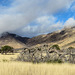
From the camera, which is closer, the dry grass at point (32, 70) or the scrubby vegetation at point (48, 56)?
the dry grass at point (32, 70)

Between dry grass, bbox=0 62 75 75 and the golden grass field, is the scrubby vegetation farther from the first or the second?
dry grass, bbox=0 62 75 75

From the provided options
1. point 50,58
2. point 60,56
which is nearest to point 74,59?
point 60,56

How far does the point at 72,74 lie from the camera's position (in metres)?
4.76

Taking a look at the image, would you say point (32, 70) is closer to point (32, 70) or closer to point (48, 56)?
point (32, 70)

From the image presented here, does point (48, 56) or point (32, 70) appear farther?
point (48, 56)

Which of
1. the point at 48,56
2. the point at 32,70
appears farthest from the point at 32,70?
the point at 48,56

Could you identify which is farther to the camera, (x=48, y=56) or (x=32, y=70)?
(x=48, y=56)

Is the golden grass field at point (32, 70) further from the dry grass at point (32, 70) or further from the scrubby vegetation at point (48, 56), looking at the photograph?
the scrubby vegetation at point (48, 56)

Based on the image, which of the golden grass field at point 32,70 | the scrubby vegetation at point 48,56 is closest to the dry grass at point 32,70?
the golden grass field at point 32,70

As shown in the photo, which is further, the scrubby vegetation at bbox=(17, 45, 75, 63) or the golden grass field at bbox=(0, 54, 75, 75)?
the scrubby vegetation at bbox=(17, 45, 75, 63)

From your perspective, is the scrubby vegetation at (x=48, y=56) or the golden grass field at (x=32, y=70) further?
the scrubby vegetation at (x=48, y=56)

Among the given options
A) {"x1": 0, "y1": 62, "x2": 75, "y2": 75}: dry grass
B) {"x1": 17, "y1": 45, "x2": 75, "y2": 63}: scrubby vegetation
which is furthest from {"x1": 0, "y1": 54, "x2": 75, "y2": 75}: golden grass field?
{"x1": 17, "y1": 45, "x2": 75, "y2": 63}: scrubby vegetation

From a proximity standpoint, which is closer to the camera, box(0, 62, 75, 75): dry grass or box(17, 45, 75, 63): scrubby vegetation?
box(0, 62, 75, 75): dry grass

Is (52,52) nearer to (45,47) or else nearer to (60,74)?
(45,47)
